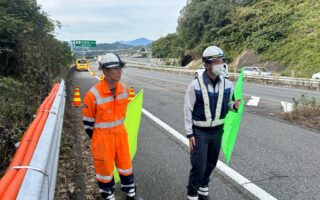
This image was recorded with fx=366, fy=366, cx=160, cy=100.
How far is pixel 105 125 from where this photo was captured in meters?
4.17

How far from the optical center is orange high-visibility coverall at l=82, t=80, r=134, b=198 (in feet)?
13.6

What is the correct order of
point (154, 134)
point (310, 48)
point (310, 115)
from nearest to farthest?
point (154, 134) → point (310, 115) → point (310, 48)

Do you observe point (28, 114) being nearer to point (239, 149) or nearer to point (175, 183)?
point (175, 183)

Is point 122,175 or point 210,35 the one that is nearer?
A: point 122,175

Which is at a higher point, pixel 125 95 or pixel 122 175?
pixel 125 95

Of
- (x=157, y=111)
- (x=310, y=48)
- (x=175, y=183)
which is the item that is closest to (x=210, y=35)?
(x=310, y=48)

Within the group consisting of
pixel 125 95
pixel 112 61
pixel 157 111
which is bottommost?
pixel 157 111

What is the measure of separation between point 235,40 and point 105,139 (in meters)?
45.0

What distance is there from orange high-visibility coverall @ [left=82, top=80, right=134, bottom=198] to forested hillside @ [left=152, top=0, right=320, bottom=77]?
29.4 m

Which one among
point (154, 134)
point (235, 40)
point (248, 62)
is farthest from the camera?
point (235, 40)

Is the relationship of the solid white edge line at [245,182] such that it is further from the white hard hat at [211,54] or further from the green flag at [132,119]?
the white hard hat at [211,54]

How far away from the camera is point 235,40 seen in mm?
47156

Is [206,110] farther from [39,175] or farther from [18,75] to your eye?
[18,75]

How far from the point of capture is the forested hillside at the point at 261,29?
34625mm
